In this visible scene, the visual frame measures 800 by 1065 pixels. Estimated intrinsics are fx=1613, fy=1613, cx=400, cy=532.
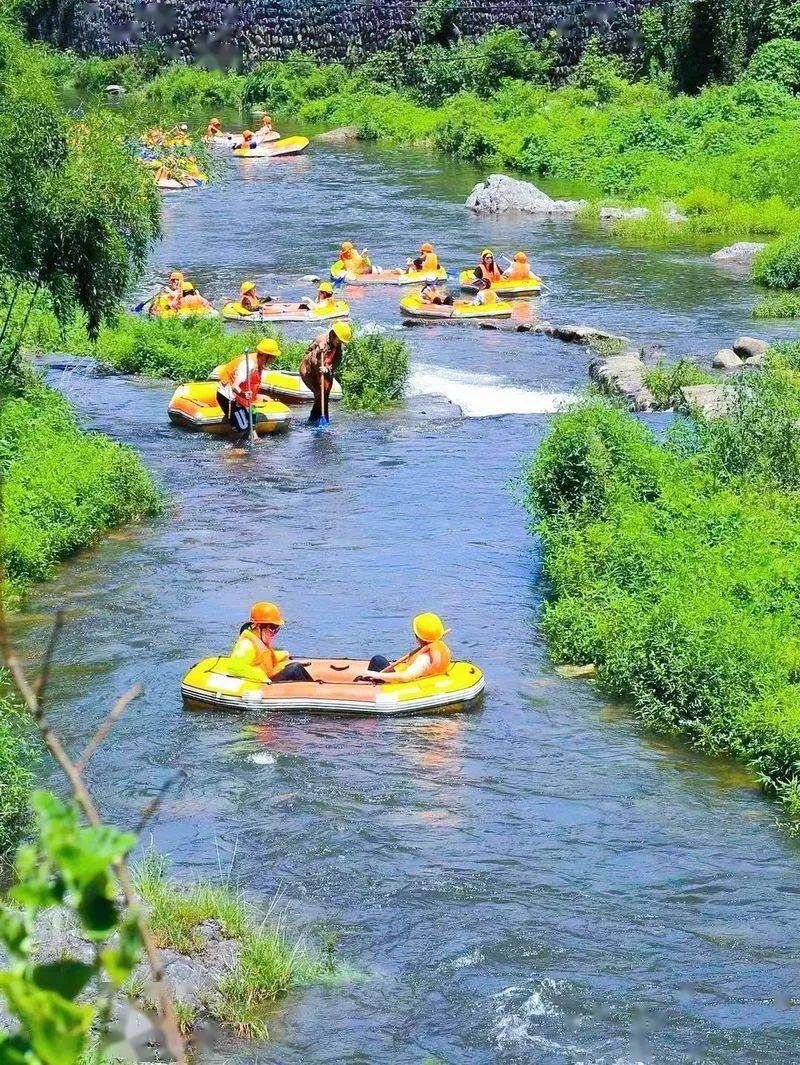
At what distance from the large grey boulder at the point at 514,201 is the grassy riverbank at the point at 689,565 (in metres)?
18.7

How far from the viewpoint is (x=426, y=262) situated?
1173 inches

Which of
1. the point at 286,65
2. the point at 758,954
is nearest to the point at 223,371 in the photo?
the point at 758,954

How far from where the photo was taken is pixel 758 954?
9109mm

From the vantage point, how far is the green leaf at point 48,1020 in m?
2.39

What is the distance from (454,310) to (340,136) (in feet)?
82.1

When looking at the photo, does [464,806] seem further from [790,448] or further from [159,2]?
[159,2]

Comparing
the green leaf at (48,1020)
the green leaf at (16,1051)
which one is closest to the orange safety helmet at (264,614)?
the green leaf at (16,1051)

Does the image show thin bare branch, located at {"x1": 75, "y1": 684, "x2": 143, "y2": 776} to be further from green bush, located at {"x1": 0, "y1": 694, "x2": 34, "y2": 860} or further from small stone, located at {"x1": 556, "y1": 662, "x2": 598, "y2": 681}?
small stone, located at {"x1": 556, "y1": 662, "x2": 598, "y2": 681}

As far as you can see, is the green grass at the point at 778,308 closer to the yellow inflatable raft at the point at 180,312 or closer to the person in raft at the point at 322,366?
the person in raft at the point at 322,366

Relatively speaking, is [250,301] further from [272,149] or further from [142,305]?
[272,149]

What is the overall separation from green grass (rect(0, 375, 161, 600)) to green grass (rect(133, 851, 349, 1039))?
5969 mm

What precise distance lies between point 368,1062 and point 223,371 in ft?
45.8

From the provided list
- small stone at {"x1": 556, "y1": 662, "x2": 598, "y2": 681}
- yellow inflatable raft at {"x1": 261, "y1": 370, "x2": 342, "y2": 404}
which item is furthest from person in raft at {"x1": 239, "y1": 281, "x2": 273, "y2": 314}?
small stone at {"x1": 556, "y1": 662, "x2": 598, "y2": 681}

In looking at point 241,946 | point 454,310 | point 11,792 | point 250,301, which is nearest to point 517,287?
point 454,310
